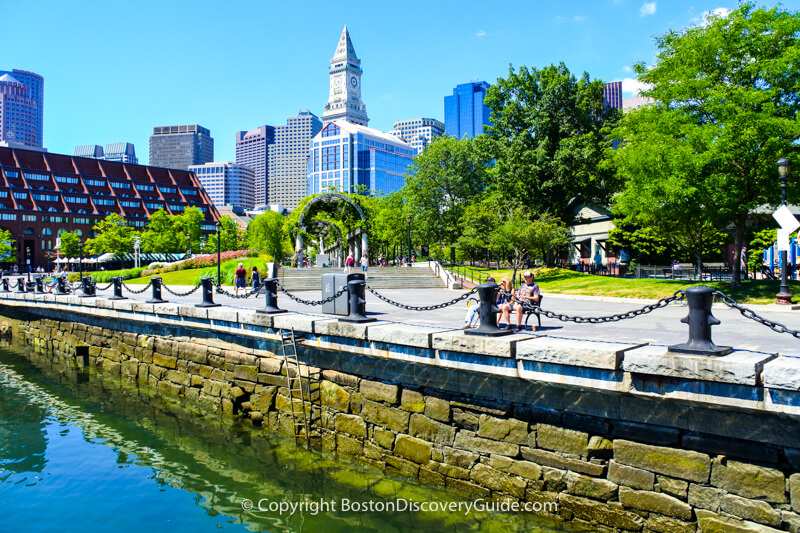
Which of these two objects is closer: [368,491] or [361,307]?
[368,491]

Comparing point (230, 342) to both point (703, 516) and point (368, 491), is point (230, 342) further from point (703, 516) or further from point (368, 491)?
point (703, 516)

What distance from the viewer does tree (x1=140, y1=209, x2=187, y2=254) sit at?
7888 cm

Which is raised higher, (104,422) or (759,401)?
(759,401)

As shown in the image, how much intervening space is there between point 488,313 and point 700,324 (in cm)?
260

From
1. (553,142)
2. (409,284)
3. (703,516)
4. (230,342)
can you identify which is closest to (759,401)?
(703,516)

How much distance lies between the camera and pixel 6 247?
252 feet

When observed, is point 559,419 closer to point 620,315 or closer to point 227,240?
point 620,315

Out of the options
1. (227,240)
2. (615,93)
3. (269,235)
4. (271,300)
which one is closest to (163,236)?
(227,240)

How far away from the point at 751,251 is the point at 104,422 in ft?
121

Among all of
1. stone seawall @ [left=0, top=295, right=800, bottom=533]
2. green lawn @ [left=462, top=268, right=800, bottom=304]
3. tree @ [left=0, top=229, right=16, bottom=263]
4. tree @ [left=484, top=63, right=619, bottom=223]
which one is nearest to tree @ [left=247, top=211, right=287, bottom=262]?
tree @ [left=0, top=229, right=16, bottom=263]

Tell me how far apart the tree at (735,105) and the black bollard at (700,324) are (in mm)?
14695

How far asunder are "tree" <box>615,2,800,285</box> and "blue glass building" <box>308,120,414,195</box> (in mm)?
144588

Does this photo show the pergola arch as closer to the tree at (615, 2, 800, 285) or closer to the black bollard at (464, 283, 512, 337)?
the tree at (615, 2, 800, 285)

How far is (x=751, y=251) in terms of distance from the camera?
33.3m
